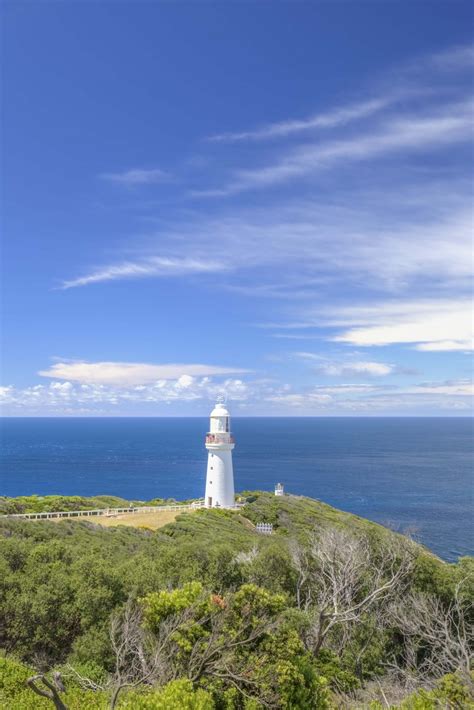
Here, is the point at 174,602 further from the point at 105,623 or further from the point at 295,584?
the point at 295,584

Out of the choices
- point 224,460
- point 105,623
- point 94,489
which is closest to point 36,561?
point 105,623

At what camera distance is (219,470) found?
152 ft

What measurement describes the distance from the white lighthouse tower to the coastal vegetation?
18.4 metres

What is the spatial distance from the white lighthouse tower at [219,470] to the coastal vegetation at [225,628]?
60.3 feet

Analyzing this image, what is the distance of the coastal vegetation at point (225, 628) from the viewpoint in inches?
415

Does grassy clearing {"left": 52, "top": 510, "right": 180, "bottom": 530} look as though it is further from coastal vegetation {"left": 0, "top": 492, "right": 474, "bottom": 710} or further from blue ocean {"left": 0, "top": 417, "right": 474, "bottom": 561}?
blue ocean {"left": 0, "top": 417, "right": 474, "bottom": 561}

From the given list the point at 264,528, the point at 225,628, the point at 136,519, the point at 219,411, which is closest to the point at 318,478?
the point at 219,411

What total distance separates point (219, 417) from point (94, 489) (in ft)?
191

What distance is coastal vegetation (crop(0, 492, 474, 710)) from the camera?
34.6ft

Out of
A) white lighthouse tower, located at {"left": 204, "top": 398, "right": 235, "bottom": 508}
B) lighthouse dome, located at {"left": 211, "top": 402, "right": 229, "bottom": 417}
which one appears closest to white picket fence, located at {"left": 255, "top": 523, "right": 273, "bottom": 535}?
white lighthouse tower, located at {"left": 204, "top": 398, "right": 235, "bottom": 508}

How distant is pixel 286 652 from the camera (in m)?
10.9

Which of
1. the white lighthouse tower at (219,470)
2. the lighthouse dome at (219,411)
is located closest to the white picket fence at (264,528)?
the white lighthouse tower at (219,470)

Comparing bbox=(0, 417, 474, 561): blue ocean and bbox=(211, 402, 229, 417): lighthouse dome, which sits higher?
bbox=(211, 402, 229, 417): lighthouse dome

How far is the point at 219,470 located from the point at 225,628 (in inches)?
1402
